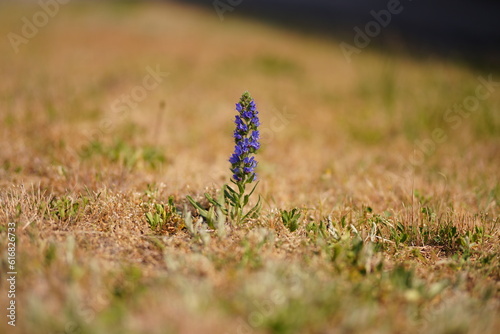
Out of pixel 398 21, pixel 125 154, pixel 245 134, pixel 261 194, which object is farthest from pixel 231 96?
pixel 398 21

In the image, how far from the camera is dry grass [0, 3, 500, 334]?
6.16 ft

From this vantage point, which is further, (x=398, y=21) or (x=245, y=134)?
(x=398, y=21)

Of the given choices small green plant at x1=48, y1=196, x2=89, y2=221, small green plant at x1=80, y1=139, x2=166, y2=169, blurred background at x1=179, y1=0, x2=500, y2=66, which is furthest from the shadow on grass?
small green plant at x1=48, y1=196, x2=89, y2=221

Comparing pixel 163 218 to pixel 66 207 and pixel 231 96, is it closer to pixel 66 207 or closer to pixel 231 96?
pixel 66 207

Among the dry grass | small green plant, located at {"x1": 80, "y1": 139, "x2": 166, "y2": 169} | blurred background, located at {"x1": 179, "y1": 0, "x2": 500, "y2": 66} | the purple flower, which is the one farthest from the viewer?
blurred background, located at {"x1": 179, "y1": 0, "x2": 500, "y2": 66}

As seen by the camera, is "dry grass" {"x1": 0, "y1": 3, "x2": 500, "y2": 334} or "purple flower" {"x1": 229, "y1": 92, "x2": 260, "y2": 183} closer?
"dry grass" {"x1": 0, "y1": 3, "x2": 500, "y2": 334}

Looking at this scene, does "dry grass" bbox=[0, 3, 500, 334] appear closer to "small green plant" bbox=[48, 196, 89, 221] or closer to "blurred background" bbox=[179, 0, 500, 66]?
"small green plant" bbox=[48, 196, 89, 221]

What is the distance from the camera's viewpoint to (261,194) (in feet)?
11.3

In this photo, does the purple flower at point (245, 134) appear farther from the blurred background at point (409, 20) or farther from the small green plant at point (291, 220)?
the blurred background at point (409, 20)

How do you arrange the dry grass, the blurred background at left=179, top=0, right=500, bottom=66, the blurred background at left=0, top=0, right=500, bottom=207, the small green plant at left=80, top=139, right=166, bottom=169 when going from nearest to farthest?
the dry grass → the small green plant at left=80, top=139, right=166, bottom=169 → the blurred background at left=0, top=0, right=500, bottom=207 → the blurred background at left=179, top=0, right=500, bottom=66

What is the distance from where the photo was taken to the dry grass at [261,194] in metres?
1.88

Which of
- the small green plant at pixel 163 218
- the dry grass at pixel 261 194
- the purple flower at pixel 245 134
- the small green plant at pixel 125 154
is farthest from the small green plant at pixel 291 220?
the small green plant at pixel 125 154

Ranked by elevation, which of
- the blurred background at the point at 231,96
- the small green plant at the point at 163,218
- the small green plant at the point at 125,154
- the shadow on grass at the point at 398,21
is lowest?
the small green plant at the point at 163,218

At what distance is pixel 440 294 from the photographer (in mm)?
2213
